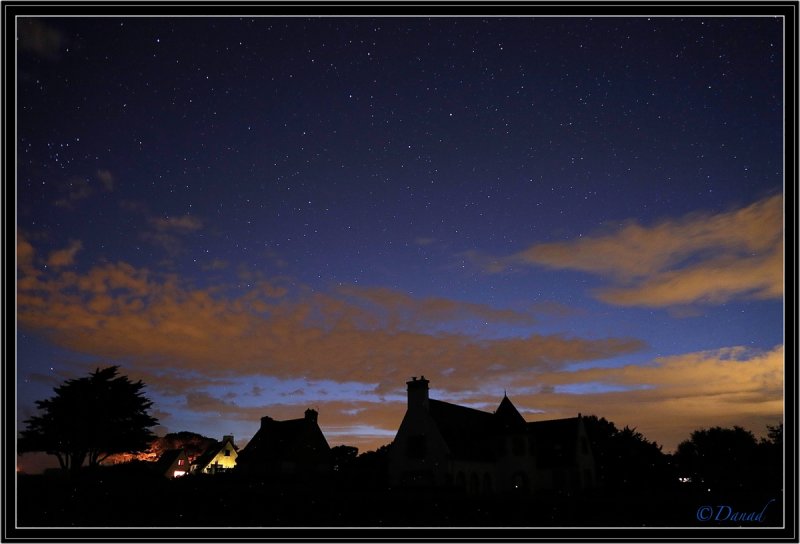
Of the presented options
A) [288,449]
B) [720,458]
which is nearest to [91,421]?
[288,449]

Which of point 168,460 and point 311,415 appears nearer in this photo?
point 311,415

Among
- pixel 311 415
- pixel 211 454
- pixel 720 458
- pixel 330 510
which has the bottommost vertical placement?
pixel 330 510

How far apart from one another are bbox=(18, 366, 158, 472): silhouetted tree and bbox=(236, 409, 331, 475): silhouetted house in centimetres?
2083

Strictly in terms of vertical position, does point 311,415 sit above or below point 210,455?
above

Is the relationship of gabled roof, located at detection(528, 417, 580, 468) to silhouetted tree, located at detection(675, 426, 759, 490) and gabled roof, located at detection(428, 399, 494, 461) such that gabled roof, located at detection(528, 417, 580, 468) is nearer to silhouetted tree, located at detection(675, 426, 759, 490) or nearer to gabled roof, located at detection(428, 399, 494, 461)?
gabled roof, located at detection(428, 399, 494, 461)

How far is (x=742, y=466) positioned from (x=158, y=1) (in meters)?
57.8

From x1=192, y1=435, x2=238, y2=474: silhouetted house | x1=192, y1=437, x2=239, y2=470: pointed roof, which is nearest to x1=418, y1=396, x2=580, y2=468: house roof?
x1=192, y1=435, x2=238, y2=474: silhouetted house

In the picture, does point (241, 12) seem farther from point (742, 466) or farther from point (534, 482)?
point (742, 466)

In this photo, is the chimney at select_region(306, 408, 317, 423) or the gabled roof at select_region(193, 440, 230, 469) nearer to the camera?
the chimney at select_region(306, 408, 317, 423)

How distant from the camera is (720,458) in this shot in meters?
60.2

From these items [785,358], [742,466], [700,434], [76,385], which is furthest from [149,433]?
[700,434]

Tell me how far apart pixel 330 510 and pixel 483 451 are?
29.5 m

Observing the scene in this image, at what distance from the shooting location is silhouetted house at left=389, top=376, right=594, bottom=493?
50.6 meters

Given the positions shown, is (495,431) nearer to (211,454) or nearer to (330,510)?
(330,510)
